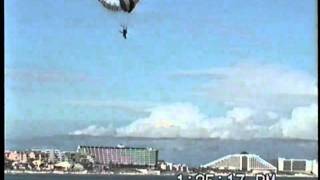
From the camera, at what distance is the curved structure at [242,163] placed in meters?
→ 1.59

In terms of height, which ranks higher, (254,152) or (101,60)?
(101,60)

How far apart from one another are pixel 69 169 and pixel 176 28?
522mm

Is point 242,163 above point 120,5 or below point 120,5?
below

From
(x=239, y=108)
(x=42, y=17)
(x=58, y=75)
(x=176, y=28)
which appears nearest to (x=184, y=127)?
(x=239, y=108)

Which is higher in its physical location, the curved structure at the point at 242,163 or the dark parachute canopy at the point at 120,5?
the dark parachute canopy at the point at 120,5

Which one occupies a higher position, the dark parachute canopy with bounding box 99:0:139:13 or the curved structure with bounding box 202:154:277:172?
the dark parachute canopy with bounding box 99:0:139:13

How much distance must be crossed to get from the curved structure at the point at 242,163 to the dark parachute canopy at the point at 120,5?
1.70 feet

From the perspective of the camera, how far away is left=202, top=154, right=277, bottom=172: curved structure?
1.59 m

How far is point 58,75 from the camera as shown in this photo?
1.64 metres

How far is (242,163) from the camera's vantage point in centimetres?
160

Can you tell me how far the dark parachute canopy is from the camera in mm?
1656

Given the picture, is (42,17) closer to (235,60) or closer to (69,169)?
(69,169)

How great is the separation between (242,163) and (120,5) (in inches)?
23.2

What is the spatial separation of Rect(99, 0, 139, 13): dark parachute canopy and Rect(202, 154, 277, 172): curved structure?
0.52m
